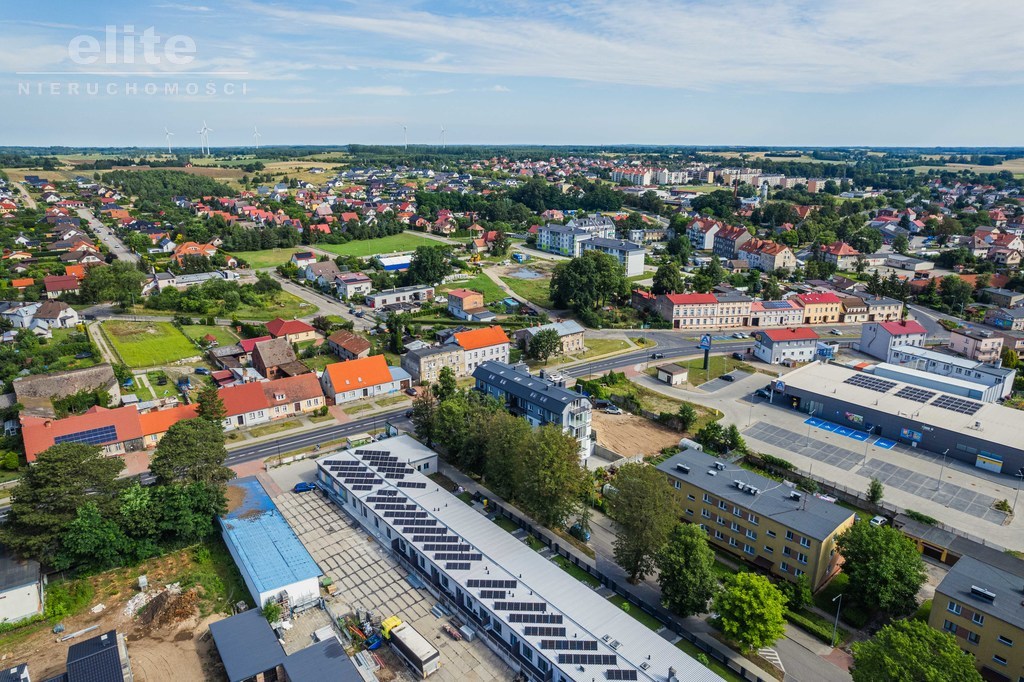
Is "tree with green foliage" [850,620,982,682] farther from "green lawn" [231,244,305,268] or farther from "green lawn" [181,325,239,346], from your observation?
"green lawn" [231,244,305,268]

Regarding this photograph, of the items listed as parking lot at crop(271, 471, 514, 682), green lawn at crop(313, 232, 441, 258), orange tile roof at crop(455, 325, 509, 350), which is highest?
green lawn at crop(313, 232, 441, 258)

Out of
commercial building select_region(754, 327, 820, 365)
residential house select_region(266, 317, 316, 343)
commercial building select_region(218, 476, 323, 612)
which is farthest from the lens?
residential house select_region(266, 317, 316, 343)

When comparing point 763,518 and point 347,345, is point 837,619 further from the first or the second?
point 347,345

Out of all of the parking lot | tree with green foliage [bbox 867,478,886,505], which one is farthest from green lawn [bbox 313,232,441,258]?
tree with green foliage [bbox 867,478,886,505]

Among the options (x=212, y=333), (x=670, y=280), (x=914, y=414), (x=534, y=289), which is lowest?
(x=212, y=333)

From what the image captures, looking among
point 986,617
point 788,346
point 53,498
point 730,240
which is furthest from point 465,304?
point 730,240

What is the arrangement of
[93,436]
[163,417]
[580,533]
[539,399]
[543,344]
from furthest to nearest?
[543,344]
[163,417]
[539,399]
[93,436]
[580,533]
